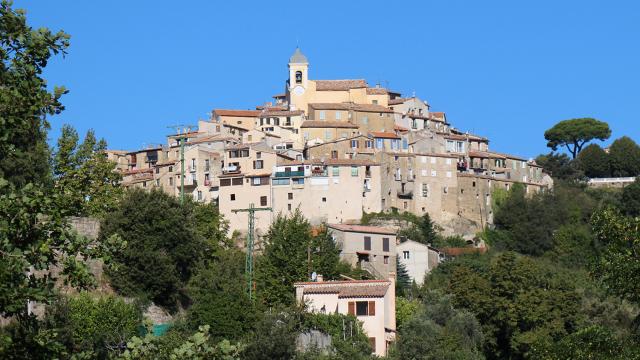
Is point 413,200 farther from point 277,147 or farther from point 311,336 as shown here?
point 311,336

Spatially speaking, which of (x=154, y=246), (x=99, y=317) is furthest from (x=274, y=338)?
(x=154, y=246)

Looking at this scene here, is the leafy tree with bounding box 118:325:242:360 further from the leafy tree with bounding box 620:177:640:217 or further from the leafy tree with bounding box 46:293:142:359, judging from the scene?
the leafy tree with bounding box 620:177:640:217

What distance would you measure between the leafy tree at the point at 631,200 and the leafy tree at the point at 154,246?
41305 mm

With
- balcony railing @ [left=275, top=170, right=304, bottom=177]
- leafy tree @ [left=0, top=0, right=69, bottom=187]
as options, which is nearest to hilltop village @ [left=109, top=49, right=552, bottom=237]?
balcony railing @ [left=275, top=170, right=304, bottom=177]

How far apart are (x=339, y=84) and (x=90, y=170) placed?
124ft

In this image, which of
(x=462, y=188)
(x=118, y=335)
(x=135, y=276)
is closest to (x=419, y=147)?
(x=462, y=188)

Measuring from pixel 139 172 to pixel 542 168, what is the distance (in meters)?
30.0

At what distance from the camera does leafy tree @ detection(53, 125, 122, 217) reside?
200ft

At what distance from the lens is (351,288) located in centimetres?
5103

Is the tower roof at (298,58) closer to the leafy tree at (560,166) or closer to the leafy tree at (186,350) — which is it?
the leafy tree at (560,166)

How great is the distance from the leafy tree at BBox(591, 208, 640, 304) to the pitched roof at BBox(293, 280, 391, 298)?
2418cm

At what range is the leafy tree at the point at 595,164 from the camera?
346 ft

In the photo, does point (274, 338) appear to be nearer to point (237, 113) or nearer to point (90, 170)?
point (90, 170)

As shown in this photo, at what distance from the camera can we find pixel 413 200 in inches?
3430
